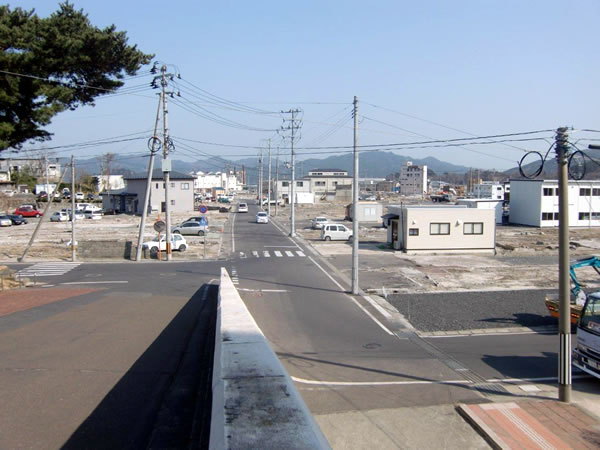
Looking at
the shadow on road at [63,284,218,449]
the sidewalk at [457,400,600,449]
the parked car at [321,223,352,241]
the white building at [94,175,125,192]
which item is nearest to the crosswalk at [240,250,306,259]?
the parked car at [321,223,352,241]

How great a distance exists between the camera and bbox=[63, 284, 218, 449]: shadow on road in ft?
18.9

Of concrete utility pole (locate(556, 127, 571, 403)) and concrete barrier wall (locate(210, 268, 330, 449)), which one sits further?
concrete utility pole (locate(556, 127, 571, 403))

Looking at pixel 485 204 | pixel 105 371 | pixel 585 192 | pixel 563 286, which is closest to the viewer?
pixel 105 371

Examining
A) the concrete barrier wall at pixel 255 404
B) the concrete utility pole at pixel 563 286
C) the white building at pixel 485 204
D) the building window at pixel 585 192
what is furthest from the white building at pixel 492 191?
the concrete barrier wall at pixel 255 404

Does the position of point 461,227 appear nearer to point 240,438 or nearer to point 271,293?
point 271,293

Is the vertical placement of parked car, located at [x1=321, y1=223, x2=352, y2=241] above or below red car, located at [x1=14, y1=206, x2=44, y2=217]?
below

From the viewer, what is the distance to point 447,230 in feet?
114

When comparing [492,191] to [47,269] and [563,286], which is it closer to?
[47,269]

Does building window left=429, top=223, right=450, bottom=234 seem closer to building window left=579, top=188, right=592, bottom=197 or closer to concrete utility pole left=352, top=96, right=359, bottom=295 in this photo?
concrete utility pole left=352, top=96, right=359, bottom=295

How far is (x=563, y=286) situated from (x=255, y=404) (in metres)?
6.93

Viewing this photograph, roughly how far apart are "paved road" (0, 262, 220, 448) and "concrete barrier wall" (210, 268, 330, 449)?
0.68 m

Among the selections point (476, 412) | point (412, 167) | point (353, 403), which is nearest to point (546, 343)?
point (476, 412)

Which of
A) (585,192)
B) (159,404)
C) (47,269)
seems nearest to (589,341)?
(159,404)

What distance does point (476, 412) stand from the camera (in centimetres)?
829
